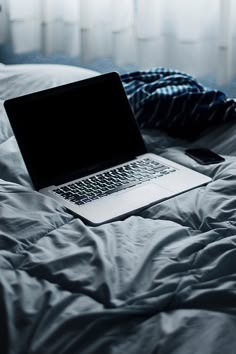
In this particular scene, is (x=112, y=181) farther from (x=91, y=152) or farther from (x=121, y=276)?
(x=121, y=276)

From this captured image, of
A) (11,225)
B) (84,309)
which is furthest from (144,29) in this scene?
(84,309)

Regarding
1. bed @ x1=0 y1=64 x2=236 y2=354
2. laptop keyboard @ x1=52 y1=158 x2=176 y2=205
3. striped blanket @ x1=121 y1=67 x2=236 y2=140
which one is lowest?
laptop keyboard @ x1=52 y1=158 x2=176 y2=205

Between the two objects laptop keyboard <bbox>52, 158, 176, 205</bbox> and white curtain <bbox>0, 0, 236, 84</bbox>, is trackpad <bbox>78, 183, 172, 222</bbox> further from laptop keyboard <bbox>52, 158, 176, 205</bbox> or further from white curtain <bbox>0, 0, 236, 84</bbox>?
white curtain <bbox>0, 0, 236, 84</bbox>

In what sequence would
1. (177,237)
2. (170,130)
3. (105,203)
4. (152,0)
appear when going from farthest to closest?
(152,0)
(170,130)
(105,203)
(177,237)

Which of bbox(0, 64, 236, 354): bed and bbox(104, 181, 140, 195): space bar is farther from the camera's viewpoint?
bbox(104, 181, 140, 195): space bar

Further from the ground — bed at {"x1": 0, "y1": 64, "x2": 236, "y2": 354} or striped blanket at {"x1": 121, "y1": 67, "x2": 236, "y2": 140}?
striped blanket at {"x1": 121, "y1": 67, "x2": 236, "y2": 140}

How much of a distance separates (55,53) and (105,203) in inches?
68.7

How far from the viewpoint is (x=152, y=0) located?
2686 millimetres

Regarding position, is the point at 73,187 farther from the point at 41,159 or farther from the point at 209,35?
the point at 209,35

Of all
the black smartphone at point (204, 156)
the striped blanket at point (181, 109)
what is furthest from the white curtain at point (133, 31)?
the black smartphone at point (204, 156)

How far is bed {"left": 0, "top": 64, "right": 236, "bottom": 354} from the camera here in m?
1.00

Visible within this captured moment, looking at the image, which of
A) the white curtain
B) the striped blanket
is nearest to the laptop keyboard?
the striped blanket

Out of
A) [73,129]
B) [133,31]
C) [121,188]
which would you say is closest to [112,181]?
[121,188]

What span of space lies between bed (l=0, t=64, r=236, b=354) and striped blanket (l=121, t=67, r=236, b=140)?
23 centimetres
